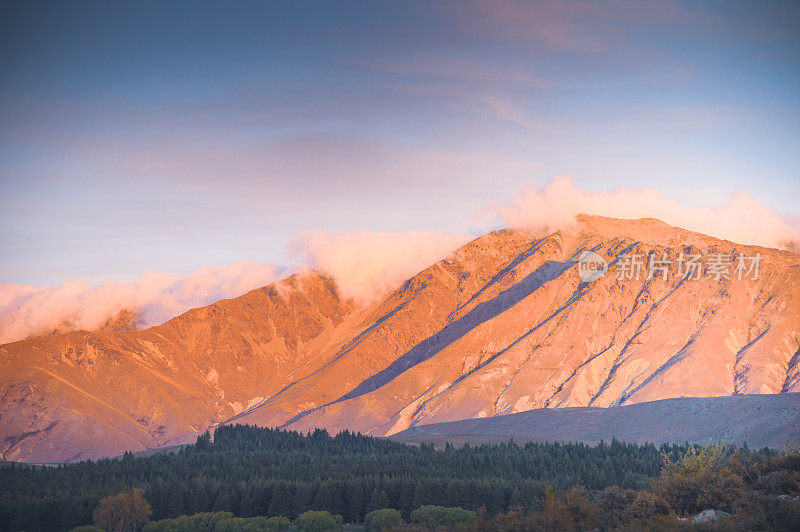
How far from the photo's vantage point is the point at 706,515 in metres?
50.2

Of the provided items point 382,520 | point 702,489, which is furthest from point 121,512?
point 702,489

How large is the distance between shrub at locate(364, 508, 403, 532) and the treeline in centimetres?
975

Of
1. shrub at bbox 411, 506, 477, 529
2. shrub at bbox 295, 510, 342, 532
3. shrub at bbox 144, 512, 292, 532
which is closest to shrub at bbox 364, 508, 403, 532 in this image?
shrub at bbox 411, 506, 477, 529

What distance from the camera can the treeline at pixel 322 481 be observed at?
364 ft

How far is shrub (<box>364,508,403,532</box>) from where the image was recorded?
96.9 m

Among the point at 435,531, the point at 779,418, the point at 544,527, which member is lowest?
the point at 779,418

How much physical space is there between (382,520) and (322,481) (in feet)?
87.9

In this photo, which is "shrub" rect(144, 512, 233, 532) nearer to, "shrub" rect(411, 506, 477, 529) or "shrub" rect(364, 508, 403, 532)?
"shrub" rect(364, 508, 403, 532)

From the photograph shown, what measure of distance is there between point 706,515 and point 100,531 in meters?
71.6

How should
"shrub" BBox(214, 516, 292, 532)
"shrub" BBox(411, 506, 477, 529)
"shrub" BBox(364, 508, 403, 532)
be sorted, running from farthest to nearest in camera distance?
"shrub" BBox(364, 508, 403, 532)
"shrub" BBox(411, 506, 477, 529)
"shrub" BBox(214, 516, 292, 532)

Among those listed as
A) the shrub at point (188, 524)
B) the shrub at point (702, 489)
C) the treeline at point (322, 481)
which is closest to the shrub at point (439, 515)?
the treeline at point (322, 481)

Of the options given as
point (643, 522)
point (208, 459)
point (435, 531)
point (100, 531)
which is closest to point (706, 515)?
point (643, 522)

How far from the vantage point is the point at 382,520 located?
3880 inches

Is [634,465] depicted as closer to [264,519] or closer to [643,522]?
[264,519]
